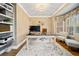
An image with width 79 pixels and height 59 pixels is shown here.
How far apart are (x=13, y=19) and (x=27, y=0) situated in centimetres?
55

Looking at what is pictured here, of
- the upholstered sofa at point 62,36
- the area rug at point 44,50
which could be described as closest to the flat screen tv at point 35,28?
the area rug at point 44,50

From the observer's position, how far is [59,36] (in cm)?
280

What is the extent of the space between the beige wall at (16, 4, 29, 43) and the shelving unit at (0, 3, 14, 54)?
0.15 metres

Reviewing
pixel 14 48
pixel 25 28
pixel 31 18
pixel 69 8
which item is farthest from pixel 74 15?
pixel 14 48

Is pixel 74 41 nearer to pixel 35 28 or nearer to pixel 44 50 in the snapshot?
pixel 44 50

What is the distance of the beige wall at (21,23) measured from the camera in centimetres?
268

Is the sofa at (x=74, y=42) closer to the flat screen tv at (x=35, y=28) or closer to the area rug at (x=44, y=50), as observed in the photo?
the area rug at (x=44, y=50)

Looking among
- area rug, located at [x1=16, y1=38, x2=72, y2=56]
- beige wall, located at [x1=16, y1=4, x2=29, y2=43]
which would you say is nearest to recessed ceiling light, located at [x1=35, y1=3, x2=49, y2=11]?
beige wall, located at [x1=16, y1=4, x2=29, y2=43]

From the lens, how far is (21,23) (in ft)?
9.09

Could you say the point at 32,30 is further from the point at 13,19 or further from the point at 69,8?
the point at 69,8

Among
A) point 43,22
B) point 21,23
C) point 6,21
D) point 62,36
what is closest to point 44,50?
point 62,36

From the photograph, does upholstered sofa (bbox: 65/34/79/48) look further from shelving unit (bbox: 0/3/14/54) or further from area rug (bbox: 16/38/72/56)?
shelving unit (bbox: 0/3/14/54)

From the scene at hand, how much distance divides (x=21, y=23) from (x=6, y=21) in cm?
43

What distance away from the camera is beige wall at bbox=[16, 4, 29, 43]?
2.68 m
